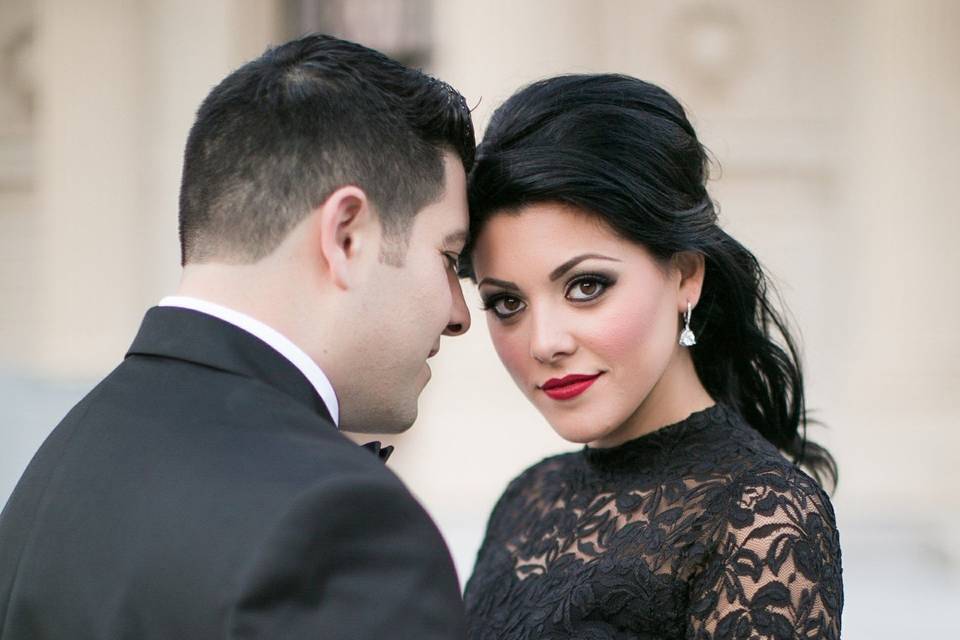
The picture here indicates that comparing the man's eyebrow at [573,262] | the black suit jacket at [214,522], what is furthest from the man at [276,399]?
the man's eyebrow at [573,262]

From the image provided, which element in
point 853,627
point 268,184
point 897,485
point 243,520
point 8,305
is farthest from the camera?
point 8,305

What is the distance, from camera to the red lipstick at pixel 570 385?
2781mm

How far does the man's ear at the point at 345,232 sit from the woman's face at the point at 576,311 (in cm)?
70

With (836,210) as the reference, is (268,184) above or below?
above

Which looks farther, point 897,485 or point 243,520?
point 897,485

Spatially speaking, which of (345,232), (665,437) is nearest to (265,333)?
(345,232)

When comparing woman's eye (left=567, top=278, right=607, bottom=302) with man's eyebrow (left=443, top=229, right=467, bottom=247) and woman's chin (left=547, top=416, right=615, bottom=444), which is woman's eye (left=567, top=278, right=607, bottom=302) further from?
man's eyebrow (left=443, top=229, right=467, bottom=247)

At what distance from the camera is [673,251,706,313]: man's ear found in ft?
9.58

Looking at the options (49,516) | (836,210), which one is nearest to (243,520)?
(49,516)

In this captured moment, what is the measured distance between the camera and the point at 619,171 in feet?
9.00

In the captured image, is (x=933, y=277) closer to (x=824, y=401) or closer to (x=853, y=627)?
(x=824, y=401)

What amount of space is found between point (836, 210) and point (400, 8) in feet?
10.7

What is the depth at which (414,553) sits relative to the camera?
1.79 metres

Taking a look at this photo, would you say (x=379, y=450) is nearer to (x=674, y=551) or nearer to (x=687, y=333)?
(x=674, y=551)
